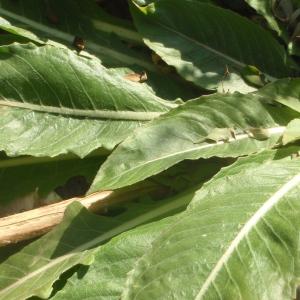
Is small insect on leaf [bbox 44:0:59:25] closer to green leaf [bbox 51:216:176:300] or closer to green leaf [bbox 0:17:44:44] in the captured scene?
green leaf [bbox 0:17:44:44]

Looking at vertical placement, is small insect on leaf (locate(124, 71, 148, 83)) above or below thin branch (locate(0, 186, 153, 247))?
above

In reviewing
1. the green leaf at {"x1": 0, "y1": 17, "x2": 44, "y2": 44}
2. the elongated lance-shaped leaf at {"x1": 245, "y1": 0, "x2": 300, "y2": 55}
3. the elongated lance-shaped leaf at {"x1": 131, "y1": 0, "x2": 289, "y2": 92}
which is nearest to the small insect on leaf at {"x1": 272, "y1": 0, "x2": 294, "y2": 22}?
the elongated lance-shaped leaf at {"x1": 245, "y1": 0, "x2": 300, "y2": 55}

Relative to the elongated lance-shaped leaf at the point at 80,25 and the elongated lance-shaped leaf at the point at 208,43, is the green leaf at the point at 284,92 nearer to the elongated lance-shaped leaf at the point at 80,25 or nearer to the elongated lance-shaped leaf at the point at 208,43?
the elongated lance-shaped leaf at the point at 208,43

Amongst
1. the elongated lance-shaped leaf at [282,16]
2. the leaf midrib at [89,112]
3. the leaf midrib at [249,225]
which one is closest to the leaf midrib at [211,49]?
the elongated lance-shaped leaf at [282,16]

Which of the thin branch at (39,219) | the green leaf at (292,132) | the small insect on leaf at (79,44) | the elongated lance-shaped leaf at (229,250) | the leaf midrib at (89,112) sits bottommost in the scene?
the thin branch at (39,219)

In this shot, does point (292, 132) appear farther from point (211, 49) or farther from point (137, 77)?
point (137, 77)
